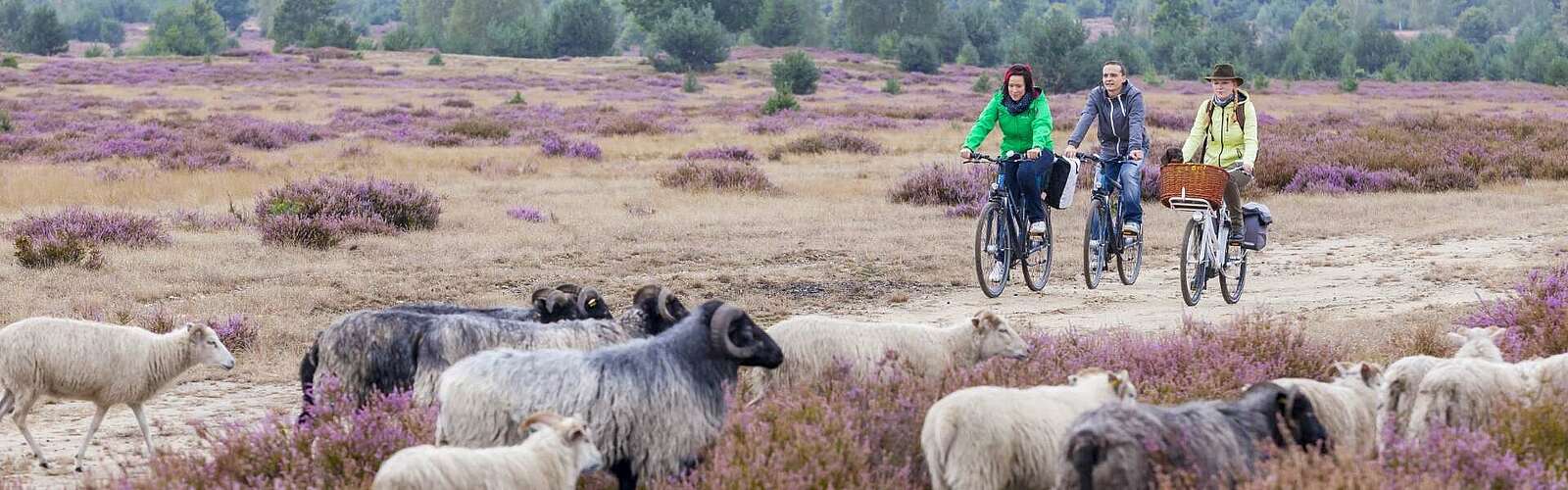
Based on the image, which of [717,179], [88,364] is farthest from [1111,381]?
[717,179]

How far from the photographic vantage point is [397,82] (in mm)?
60219

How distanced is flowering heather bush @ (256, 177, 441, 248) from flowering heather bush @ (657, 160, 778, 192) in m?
4.30

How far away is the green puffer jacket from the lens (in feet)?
38.2

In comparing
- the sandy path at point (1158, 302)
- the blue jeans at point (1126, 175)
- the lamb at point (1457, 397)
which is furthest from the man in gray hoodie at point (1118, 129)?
the lamb at point (1457, 397)

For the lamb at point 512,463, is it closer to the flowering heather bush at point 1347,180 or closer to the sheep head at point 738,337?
the sheep head at point 738,337

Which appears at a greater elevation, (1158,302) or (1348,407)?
(1348,407)

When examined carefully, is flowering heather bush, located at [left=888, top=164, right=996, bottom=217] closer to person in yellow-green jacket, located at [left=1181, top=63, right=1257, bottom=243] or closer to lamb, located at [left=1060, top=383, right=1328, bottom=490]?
person in yellow-green jacket, located at [left=1181, top=63, right=1257, bottom=243]

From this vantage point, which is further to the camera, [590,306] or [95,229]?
[95,229]

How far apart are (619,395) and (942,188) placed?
1398 cm

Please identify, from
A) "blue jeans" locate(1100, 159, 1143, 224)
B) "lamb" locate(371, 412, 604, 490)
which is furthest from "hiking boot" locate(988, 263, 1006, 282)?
"lamb" locate(371, 412, 604, 490)

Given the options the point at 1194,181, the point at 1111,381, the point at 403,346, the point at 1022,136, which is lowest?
the point at 403,346

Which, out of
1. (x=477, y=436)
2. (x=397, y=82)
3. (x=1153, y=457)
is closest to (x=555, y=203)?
(x=477, y=436)

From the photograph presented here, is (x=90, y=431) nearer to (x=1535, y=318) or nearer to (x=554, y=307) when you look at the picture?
(x=554, y=307)

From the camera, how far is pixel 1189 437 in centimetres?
501
